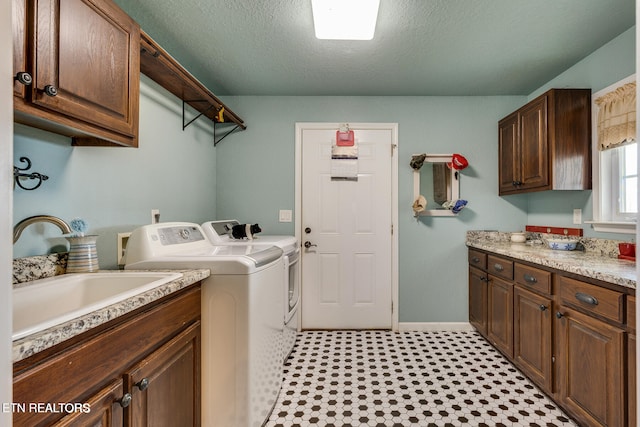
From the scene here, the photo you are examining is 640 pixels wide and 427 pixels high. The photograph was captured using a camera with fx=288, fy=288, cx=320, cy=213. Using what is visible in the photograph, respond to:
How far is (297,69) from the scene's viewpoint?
7.68 ft

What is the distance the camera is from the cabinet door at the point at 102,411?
72 centimetres

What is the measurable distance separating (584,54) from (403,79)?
1266 millimetres

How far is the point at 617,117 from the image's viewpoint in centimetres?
184

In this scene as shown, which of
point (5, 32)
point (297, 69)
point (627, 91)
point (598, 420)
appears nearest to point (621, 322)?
point (598, 420)

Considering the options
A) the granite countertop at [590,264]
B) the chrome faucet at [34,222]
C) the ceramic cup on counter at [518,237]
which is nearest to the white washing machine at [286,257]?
the chrome faucet at [34,222]

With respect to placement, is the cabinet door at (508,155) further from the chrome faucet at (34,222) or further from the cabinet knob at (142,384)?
the chrome faucet at (34,222)

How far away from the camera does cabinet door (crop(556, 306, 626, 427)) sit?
127 centimetres

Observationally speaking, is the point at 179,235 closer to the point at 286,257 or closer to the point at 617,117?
the point at 286,257

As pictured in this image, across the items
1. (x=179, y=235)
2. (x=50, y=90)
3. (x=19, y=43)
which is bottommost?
(x=179, y=235)

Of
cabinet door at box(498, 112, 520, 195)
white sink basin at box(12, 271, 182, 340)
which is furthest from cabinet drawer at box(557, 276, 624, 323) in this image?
white sink basin at box(12, 271, 182, 340)

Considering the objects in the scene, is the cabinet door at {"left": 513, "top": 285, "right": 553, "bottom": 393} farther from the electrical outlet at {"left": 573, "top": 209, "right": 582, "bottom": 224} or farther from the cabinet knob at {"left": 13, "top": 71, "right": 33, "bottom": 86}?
the cabinet knob at {"left": 13, "top": 71, "right": 33, "bottom": 86}

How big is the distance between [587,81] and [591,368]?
1.98 metres

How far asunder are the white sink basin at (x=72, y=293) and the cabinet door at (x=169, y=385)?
25 cm

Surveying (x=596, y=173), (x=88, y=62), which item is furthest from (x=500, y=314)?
(x=88, y=62)
